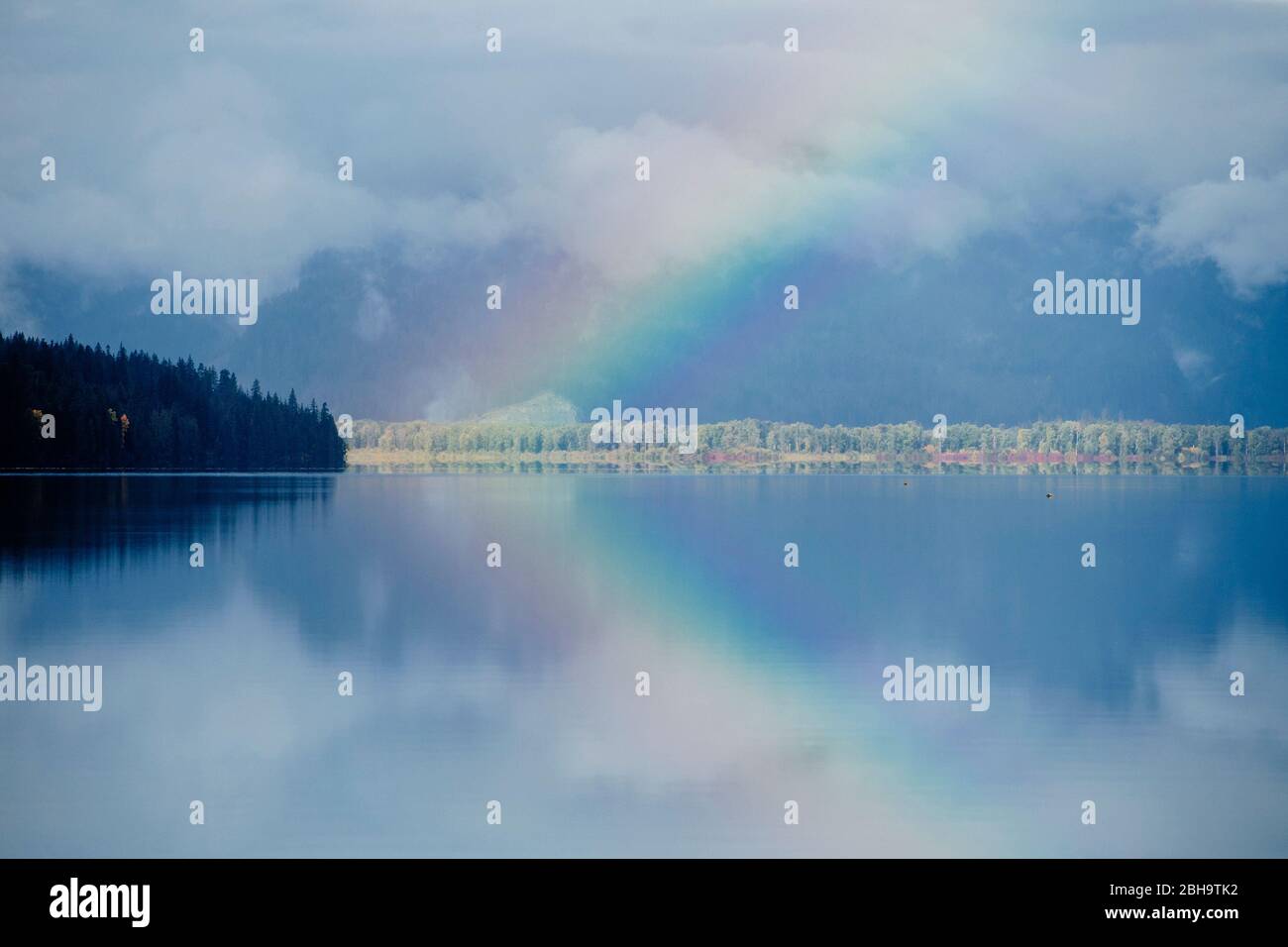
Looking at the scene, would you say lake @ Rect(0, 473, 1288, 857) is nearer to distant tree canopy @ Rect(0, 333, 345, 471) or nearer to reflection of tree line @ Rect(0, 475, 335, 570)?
reflection of tree line @ Rect(0, 475, 335, 570)

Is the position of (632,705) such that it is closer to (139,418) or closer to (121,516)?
(121,516)

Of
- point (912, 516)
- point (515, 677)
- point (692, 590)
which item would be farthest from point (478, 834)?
point (912, 516)

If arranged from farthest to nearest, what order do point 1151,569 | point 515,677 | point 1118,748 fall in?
point 1151,569
point 515,677
point 1118,748

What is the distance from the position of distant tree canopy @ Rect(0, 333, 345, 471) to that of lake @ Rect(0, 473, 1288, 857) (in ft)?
357

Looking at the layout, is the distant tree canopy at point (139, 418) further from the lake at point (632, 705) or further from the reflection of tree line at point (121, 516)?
the lake at point (632, 705)

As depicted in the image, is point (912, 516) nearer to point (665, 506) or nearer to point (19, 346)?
point (665, 506)

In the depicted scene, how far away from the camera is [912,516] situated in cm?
7538

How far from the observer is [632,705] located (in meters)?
23.2

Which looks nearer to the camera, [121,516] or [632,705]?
[632,705]

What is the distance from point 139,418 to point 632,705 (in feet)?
485

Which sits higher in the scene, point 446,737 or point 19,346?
point 19,346

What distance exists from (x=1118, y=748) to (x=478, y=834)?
952 centimetres

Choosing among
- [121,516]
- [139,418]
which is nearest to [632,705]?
[121,516]

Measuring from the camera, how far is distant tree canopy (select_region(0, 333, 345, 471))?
148750mm
